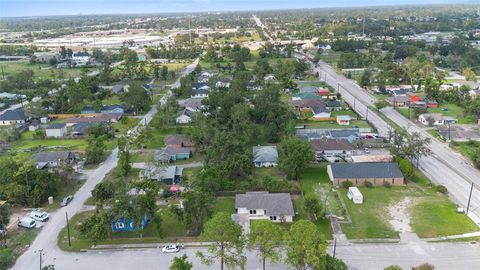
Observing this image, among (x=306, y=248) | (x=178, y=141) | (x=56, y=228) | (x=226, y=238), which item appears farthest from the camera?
(x=178, y=141)

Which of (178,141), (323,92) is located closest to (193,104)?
(178,141)

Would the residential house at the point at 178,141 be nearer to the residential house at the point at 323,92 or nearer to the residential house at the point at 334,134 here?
the residential house at the point at 334,134

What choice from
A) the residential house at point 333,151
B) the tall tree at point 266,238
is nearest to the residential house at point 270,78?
the residential house at point 333,151

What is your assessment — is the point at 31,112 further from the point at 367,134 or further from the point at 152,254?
the point at 367,134

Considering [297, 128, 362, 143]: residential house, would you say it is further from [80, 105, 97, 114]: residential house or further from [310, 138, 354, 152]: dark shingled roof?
[80, 105, 97, 114]: residential house

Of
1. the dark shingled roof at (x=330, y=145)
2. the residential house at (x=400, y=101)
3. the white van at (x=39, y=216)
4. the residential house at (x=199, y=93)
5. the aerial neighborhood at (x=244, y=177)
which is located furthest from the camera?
the residential house at (x=199, y=93)

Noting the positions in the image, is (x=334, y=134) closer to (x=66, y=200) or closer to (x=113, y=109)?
(x=66, y=200)
